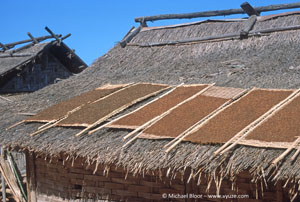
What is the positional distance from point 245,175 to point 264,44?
13.8 feet

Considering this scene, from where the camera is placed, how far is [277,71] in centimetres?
704

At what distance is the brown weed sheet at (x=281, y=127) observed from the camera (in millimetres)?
4597

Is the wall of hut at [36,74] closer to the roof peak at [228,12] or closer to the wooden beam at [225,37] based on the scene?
the roof peak at [228,12]

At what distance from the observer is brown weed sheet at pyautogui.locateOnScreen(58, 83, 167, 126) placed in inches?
259

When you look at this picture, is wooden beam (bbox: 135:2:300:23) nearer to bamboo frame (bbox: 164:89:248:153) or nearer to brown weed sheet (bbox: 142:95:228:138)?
bamboo frame (bbox: 164:89:248:153)

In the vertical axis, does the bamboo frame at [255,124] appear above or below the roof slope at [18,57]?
below

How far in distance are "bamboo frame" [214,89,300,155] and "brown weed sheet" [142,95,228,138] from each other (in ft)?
2.63

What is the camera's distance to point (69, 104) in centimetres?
760

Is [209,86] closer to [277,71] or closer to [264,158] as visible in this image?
[277,71]

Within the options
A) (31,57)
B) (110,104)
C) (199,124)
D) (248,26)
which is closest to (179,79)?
(110,104)

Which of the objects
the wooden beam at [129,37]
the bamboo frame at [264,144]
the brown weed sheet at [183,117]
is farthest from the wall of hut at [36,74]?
the bamboo frame at [264,144]

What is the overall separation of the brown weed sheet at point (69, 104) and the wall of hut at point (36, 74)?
24.9ft

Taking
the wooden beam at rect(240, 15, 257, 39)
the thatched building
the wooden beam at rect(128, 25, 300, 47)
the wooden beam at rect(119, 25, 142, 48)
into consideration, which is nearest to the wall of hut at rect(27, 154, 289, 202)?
the wooden beam at rect(119, 25, 142, 48)

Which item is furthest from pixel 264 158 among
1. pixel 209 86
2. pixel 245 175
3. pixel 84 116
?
pixel 84 116
